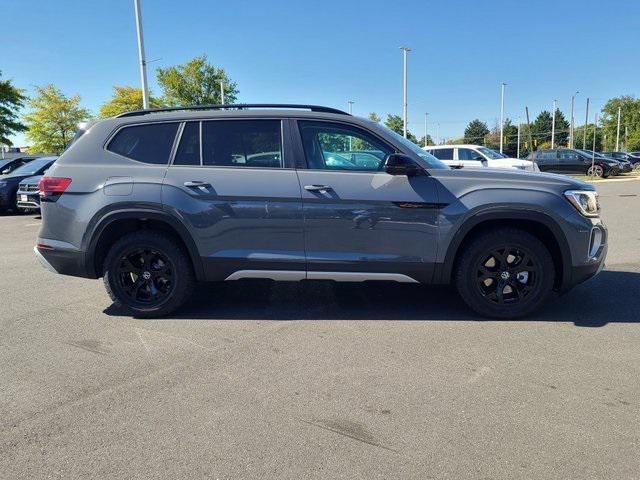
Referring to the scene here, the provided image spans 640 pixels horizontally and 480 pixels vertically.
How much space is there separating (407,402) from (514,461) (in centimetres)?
72

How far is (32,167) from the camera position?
14445mm

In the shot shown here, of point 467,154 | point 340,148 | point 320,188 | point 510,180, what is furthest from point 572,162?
point 320,188

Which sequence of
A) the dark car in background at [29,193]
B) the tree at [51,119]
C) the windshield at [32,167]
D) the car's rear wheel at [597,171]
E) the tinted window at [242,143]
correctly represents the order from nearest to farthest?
1. the tinted window at [242,143]
2. the dark car in background at [29,193]
3. the windshield at [32,167]
4. the car's rear wheel at [597,171]
5. the tree at [51,119]

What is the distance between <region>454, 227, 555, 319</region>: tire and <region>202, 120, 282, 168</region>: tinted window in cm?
198

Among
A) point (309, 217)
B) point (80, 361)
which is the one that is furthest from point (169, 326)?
point (309, 217)

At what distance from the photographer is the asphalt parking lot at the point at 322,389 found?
241cm

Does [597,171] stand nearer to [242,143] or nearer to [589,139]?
[242,143]

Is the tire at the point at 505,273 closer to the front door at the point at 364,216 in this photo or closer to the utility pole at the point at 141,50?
the front door at the point at 364,216

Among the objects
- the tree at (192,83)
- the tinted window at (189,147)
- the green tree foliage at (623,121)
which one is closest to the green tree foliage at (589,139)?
the green tree foliage at (623,121)

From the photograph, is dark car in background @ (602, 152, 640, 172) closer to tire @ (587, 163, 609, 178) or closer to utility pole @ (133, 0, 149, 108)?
tire @ (587, 163, 609, 178)

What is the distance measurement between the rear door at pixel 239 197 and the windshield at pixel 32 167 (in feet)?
39.4

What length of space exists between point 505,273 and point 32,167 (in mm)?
14856

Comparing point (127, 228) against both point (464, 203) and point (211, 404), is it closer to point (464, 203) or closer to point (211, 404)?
point (211, 404)

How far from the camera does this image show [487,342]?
3854 millimetres
